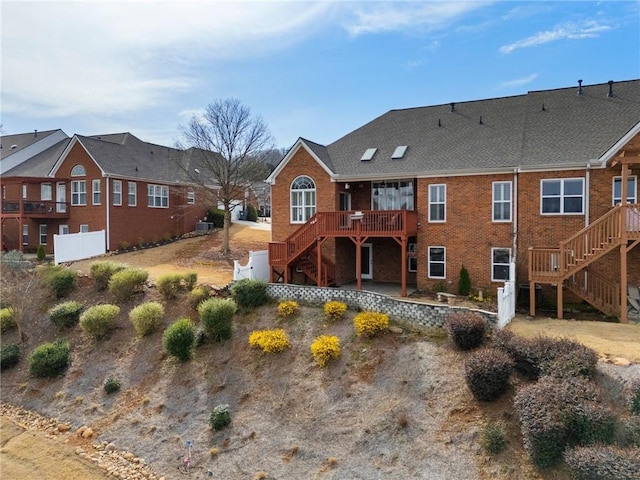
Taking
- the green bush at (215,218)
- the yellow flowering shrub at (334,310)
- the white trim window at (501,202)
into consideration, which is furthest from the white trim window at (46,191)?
the white trim window at (501,202)

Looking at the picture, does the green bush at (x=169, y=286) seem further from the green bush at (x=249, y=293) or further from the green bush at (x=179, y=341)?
the green bush at (x=179, y=341)

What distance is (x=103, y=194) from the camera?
2994cm

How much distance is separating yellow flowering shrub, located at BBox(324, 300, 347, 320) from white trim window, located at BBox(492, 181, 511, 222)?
763cm

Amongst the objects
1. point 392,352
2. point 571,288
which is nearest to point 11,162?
point 392,352

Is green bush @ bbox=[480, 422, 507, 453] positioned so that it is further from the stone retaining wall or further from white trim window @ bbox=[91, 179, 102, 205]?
white trim window @ bbox=[91, 179, 102, 205]

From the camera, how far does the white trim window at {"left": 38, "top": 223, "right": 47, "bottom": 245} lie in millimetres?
32594

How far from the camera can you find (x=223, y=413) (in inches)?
495

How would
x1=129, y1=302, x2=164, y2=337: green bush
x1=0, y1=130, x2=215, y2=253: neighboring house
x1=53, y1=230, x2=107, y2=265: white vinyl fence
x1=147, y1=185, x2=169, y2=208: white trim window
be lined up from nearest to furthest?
x1=129, y1=302, x2=164, y2=337: green bush < x1=53, y1=230, x2=107, y2=265: white vinyl fence < x1=0, y1=130, x2=215, y2=253: neighboring house < x1=147, y1=185, x2=169, y2=208: white trim window

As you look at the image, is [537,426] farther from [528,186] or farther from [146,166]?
[146,166]

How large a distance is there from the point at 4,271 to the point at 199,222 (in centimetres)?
1565

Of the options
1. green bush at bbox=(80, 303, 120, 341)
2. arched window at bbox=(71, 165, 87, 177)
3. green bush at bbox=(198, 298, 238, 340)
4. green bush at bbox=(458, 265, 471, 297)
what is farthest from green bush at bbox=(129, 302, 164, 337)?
arched window at bbox=(71, 165, 87, 177)

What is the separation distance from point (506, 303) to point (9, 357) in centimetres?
1976

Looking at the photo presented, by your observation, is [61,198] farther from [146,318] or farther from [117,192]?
[146,318]

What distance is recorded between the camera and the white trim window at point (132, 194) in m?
31.5
